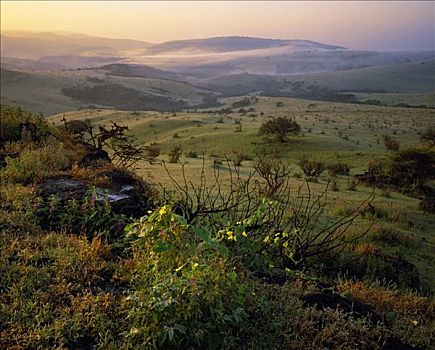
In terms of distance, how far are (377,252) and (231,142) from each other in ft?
65.0

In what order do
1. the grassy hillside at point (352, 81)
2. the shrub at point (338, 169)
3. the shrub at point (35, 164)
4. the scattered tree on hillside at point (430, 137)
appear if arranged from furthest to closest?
the grassy hillside at point (352, 81), the scattered tree on hillside at point (430, 137), the shrub at point (338, 169), the shrub at point (35, 164)

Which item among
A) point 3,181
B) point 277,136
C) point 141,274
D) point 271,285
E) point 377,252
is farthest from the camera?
point 277,136

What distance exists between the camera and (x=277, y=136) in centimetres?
2600

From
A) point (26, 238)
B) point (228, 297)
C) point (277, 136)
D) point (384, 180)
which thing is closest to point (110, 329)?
point (228, 297)

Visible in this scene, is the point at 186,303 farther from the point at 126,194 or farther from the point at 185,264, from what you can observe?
the point at 126,194

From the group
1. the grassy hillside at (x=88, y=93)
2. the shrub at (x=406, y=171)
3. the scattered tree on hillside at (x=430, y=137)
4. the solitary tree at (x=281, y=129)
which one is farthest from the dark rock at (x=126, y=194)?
the grassy hillside at (x=88, y=93)

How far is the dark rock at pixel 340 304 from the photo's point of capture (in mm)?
4170

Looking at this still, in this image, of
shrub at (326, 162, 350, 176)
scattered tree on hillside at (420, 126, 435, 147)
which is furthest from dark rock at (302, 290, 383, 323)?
scattered tree on hillside at (420, 126, 435, 147)

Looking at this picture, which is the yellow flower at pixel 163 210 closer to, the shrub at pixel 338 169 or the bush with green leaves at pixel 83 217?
the bush with green leaves at pixel 83 217

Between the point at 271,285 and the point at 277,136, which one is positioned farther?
the point at 277,136

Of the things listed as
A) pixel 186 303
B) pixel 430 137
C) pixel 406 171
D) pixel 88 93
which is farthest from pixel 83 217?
pixel 88 93

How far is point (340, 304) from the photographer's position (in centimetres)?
427

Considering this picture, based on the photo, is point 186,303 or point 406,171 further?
point 406,171

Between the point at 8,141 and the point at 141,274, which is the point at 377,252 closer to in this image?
the point at 141,274
